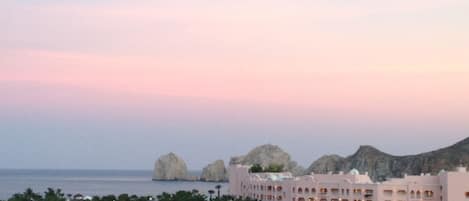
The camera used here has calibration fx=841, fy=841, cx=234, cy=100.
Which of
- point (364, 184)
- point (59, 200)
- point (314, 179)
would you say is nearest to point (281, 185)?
point (314, 179)

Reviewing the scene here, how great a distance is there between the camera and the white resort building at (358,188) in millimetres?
98000

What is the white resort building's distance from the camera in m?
Result: 98.0

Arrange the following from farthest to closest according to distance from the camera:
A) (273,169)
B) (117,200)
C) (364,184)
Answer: (273,169) → (364,184) → (117,200)

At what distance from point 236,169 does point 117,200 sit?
36.2 metres

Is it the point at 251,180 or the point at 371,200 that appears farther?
the point at 251,180

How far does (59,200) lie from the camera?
8394 centimetres

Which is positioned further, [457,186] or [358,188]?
[358,188]

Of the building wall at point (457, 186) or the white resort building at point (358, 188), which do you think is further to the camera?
the white resort building at point (358, 188)

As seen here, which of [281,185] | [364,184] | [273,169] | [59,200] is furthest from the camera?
[273,169]

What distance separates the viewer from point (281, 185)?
367ft

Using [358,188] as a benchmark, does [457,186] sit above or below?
above

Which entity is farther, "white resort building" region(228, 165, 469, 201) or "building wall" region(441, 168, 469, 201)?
"white resort building" region(228, 165, 469, 201)

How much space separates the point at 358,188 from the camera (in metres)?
104

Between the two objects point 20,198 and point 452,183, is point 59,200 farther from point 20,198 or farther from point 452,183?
point 452,183
